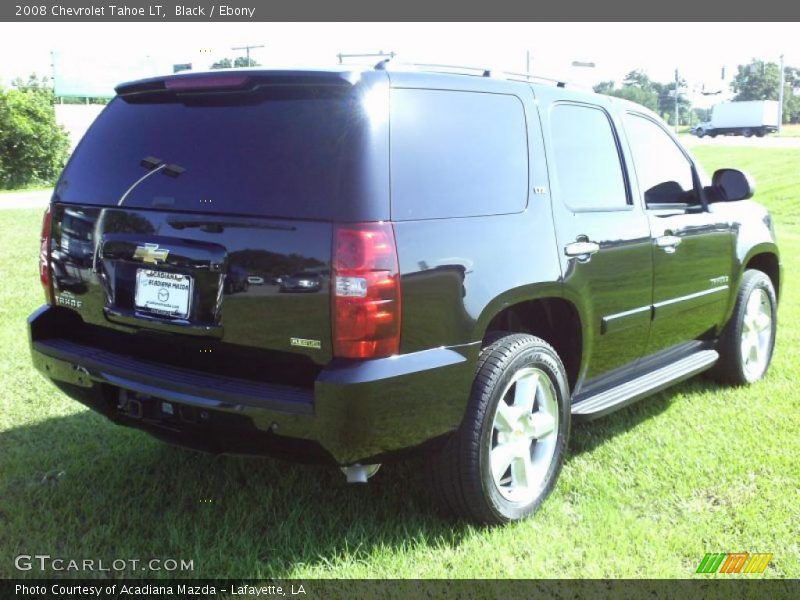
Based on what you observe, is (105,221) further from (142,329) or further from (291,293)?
(291,293)

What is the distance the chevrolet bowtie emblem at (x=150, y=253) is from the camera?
3088 mm

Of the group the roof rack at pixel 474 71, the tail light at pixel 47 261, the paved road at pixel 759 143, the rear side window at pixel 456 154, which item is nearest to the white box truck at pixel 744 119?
the paved road at pixel 759 143

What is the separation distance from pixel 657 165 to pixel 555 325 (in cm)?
141

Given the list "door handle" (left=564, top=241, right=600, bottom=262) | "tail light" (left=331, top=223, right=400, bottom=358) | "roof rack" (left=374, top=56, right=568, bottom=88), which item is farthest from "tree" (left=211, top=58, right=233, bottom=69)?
"door handle" (left=564, top=241, right=600, bottom=262)

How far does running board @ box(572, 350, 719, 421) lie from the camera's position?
3912 mm

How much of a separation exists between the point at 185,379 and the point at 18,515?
1109 mm

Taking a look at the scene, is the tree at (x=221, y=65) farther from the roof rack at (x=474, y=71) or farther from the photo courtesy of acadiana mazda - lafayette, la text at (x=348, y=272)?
the roof rack at (x=474, y=71)

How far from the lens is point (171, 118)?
3.35 m

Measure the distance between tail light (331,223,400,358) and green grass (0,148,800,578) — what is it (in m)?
0.92

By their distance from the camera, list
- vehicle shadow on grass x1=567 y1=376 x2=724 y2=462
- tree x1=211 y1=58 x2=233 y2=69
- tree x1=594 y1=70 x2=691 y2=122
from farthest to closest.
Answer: tree x1=594 y1=70 x2=691 y2=122, vehicle shadow on grass x1=567 y1=376 x2=724 y2=462, tree x1=211 y1=58 x2=233 y2=69

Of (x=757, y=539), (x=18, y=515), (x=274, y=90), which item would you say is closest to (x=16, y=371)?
(x=18, y=515)

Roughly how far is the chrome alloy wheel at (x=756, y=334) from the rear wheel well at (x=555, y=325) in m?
2.03

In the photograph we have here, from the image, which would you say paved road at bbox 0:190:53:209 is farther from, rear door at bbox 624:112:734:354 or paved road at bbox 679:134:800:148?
paved road at bbox 679:134:800:148

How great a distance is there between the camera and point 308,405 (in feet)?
9.29
